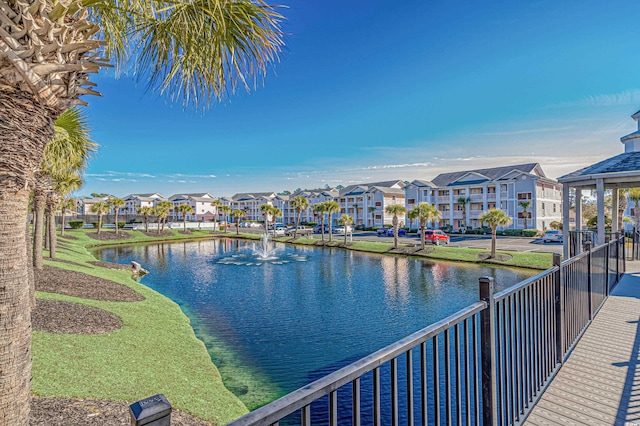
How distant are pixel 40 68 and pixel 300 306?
1245cm

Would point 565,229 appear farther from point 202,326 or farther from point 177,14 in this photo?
point 177,14

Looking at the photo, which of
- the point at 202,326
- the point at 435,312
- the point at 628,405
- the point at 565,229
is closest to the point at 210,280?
the point at 202,326

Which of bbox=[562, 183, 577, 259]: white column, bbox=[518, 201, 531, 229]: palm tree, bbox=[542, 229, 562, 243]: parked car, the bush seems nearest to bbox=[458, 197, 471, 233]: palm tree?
bbox=[518, 201, 531, 229]: palm tree

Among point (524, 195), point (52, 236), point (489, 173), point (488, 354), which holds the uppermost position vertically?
point (489, 173)

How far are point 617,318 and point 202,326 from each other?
427 inches

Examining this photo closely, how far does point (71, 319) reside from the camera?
8.62 meters

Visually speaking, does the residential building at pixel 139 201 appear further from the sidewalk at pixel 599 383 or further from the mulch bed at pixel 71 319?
the sidewalk at pixel 599 383

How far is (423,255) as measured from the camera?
2847 cm

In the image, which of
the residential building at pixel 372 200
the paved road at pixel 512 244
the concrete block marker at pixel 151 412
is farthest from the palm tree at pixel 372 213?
the concrete block marker at pixel 151 412

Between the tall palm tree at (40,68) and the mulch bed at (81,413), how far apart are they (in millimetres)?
1808

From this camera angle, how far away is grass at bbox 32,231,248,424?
5664 millimetres

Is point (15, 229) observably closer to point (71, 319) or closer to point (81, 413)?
point (81, 413)

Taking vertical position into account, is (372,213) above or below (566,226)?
above

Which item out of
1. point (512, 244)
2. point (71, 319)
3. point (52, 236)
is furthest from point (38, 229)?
point (512, 244)
